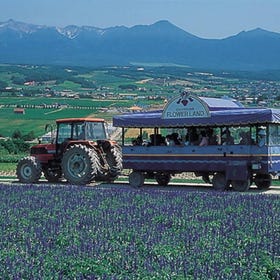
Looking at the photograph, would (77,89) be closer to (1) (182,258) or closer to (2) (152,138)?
(2) (152,138)

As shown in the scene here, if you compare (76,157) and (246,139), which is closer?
(246,139)

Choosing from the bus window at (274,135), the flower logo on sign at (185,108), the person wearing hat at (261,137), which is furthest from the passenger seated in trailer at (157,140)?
the bus window at (274,135)

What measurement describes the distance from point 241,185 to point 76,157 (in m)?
5.59

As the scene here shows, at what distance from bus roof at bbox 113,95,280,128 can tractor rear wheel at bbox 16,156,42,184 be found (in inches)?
141

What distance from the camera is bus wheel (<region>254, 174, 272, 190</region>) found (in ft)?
67.9

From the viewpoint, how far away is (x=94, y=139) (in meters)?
23.0

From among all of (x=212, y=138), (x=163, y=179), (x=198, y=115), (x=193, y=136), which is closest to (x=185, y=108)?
(x=198, y=115)

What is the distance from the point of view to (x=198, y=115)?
800 inches

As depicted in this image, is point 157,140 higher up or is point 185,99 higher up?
point 185,99

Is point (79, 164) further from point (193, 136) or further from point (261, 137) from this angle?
point (261, 137)

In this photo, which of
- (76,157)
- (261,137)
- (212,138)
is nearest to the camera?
(261,137)

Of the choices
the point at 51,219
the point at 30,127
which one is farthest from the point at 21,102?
the point at 51,219

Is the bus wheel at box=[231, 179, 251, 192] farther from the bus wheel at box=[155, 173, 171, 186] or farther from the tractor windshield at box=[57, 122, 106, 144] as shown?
the tractor windshield at box=[57, 122, 106, 144]

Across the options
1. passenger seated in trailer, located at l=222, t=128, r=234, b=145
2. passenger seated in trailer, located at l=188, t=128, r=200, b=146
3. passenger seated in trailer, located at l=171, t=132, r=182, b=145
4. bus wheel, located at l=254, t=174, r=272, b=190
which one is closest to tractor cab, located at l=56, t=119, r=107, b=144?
passenger seated in trailer, located at l=171, t=132, r=182, b=145
